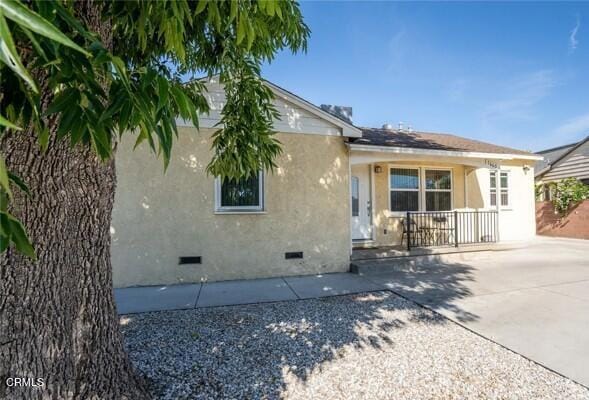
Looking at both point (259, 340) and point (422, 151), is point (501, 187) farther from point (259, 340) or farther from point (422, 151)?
point (259, 340)

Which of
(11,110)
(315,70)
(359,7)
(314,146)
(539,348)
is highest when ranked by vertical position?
(359,7)

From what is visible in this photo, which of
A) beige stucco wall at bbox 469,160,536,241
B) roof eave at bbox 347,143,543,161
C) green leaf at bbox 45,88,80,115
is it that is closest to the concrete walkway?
roof eave at bbox 347,143,543,161

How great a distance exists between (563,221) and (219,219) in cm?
1502

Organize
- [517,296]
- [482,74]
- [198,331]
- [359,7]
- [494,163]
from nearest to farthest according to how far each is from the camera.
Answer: [198,331] < [517,296] < [359,7] < [494,163] < [482,74]

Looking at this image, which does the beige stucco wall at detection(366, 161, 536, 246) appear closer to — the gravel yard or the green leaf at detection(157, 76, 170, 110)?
the gravel yard

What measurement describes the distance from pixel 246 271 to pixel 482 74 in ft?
36.6

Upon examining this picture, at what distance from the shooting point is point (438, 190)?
29.3 feet

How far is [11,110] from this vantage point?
1.09 m

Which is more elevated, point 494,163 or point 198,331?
point 494,163

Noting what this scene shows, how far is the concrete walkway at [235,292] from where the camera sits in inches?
184

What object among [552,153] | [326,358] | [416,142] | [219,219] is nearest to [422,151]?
[416,142]

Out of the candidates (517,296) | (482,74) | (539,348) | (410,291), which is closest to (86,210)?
(539,348)

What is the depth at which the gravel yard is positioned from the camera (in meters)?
2.48

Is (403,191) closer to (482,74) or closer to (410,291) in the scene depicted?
(410,291)
